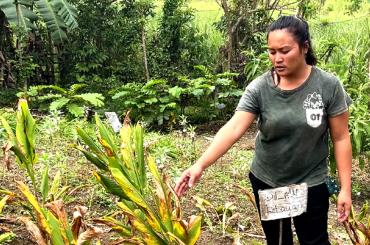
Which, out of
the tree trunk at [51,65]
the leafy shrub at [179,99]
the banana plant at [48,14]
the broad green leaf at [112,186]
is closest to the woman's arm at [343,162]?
the broad green leaf at [112,186]

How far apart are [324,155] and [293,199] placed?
0.25 metres

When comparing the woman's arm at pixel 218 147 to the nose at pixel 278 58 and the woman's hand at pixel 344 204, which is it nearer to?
the nose at pixel 278 58

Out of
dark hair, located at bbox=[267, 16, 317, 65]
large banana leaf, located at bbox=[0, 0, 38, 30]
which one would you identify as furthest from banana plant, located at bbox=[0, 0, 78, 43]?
dark hair, located at bbox=[267, 16, 317, 65]

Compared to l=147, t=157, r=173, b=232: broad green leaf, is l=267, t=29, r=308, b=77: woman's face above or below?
above

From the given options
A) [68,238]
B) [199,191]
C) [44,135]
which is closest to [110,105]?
[44,135]

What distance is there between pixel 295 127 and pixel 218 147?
1.05ft

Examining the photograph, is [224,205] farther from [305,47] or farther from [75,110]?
[75,110]

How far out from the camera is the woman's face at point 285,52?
1.97 metres

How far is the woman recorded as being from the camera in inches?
78.7

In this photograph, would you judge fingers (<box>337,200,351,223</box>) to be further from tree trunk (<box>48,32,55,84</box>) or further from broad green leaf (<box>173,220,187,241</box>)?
tree trunk (<box>48,32,55,84</box>)

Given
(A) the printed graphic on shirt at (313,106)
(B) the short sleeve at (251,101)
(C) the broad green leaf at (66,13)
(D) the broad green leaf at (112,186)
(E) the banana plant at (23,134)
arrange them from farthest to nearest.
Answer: (C) the broad green leaf at (66,13) < (E) the banana plant at (23,134) < (B) the short sleeve at (251,101) < (A) the printed graphic on shirt at (313,106) < (D) the broad green leaf at (112,186)

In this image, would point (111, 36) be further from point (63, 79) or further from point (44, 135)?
point (44, 135)

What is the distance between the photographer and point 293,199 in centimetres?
208

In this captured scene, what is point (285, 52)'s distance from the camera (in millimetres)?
1981
